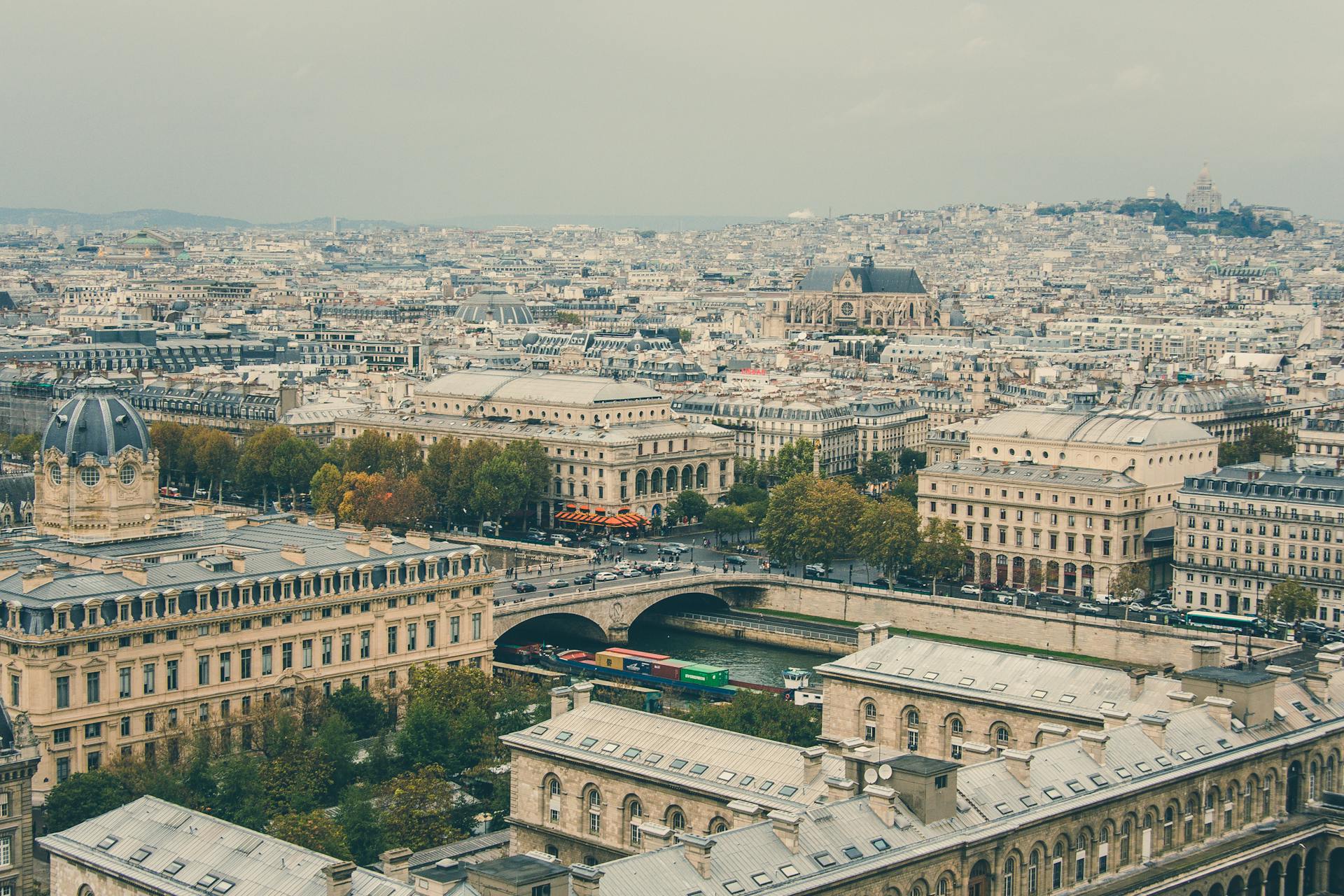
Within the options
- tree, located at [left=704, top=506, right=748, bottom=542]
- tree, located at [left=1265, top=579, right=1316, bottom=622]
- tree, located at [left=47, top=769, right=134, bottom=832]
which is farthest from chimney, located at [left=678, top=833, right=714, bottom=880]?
tree, located at [left=704, top=506, right=748, bottom=542]

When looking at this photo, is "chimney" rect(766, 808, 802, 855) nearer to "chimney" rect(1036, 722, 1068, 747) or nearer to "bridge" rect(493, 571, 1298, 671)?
"chimney" rect(1036, 722, 1068, 747)

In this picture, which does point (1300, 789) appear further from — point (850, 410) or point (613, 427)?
point (850, 410)

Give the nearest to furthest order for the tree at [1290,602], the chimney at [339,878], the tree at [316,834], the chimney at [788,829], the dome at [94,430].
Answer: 1. the chimney at [339,878]
2. the chimney at [788,829]
3. the tree at [316,834]
4. the dome at [94,430]
5. the tree at [1290,602]

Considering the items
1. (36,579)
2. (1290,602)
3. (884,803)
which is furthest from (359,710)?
(1290,602)

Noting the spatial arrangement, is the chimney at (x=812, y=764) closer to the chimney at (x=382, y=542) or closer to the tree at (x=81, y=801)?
the tree at (x=81, y=801)

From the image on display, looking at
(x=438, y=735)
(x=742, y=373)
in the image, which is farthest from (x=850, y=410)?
(x=438, y=735)

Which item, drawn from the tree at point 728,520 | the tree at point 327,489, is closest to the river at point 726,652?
the tree at point 728,520
